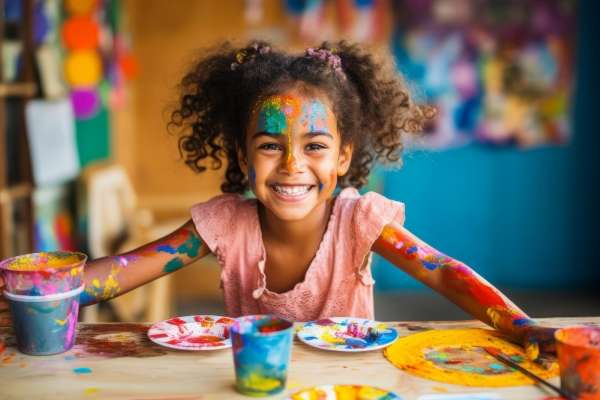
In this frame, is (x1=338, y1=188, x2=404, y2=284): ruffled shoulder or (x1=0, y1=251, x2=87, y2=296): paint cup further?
(x1=338, y1=188, x2=404, y2=284): ruffled shoulder

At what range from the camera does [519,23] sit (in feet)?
15.1

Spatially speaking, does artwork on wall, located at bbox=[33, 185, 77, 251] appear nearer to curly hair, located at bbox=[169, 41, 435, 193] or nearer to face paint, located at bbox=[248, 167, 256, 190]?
curly hair, located at bbox=[169, 41, 435, 193]

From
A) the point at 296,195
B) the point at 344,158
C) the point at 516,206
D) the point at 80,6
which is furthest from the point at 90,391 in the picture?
the point at 516,206

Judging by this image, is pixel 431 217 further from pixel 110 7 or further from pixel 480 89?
pixel 110 7

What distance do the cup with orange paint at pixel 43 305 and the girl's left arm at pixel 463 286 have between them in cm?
73

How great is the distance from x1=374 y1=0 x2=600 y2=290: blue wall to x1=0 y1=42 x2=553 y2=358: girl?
2809 millimetres

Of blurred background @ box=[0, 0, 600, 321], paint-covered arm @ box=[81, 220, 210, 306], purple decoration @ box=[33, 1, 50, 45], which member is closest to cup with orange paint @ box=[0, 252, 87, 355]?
paint-covered arm @ box=[81, 220, 210, 306]

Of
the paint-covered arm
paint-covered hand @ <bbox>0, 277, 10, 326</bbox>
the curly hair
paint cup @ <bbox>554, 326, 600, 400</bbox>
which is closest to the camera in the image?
paint cup @ <bbox>554, 326, 600, 400</bbox>

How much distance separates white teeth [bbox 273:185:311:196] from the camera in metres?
1.61

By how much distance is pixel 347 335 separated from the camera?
4.38ft

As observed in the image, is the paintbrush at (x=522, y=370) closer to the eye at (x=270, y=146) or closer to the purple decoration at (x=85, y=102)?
the eye at (x=270, y=146)

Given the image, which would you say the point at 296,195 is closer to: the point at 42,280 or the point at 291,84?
the point at 291,84

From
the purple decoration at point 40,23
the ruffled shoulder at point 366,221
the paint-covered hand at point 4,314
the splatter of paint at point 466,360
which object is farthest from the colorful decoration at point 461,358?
the purple decoration at point 40,23

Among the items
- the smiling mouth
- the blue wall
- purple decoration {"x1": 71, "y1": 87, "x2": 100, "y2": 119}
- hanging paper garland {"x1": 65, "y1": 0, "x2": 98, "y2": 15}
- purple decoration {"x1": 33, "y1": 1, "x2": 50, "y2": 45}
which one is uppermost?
hanging paper garland {"x1": 65, "y1": 0, "x2": 98, "y2": 15}
